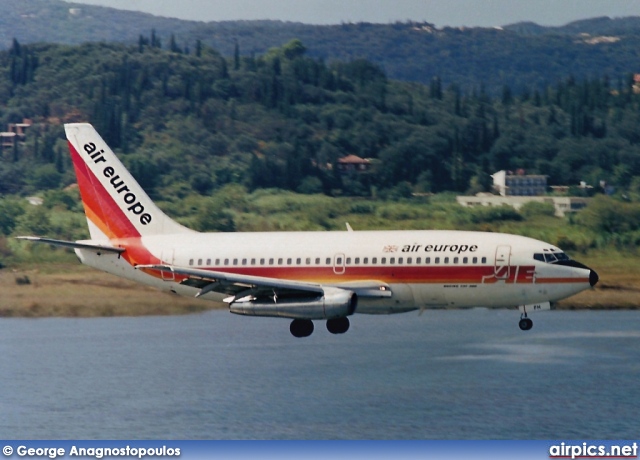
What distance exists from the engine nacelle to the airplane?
0.05 meters

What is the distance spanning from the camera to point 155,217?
70812 millimetres

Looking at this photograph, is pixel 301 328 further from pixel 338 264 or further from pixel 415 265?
pixel 415 265

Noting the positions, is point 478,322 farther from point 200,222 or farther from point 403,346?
point 200,222

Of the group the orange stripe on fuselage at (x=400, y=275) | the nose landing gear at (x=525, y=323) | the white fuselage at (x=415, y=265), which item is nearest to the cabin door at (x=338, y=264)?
the white fuselage at (x=415, y=265)

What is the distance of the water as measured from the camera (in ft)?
176

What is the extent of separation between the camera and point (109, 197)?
71.6 m

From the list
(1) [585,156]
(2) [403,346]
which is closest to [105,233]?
(2) [403,346]

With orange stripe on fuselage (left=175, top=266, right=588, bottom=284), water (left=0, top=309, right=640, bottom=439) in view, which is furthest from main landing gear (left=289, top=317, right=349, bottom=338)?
orange stripe on fuselage (left=175, top=266, right=588, bottom=284)

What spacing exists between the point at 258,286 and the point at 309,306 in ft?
9.57

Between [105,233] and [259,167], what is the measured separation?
99.0 meters

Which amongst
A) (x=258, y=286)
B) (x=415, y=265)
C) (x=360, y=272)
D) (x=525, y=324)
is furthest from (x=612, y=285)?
(x=258, y=286)

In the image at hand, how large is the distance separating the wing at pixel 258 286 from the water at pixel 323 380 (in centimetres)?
440

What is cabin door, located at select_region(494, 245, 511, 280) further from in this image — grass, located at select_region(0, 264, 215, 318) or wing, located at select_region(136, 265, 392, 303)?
grass, located at select_region(0, 264, 215, 318)

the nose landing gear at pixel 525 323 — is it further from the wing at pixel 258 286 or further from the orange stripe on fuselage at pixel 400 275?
the wing at pixel 258 286
